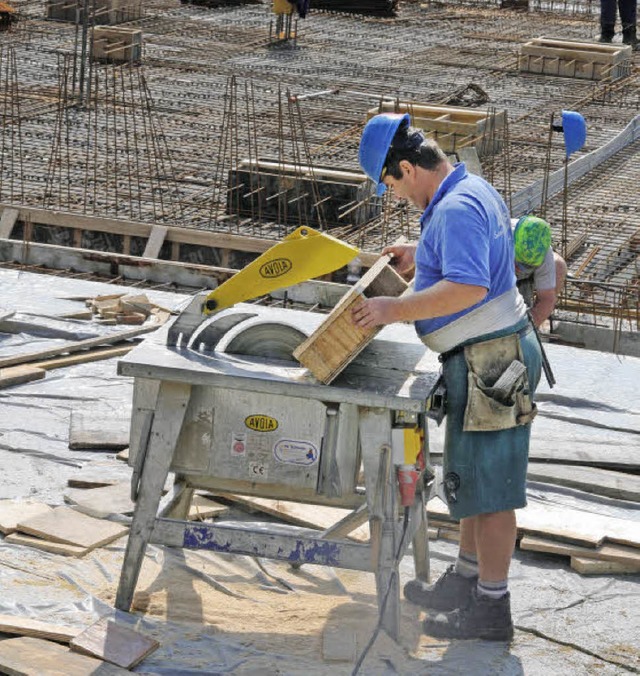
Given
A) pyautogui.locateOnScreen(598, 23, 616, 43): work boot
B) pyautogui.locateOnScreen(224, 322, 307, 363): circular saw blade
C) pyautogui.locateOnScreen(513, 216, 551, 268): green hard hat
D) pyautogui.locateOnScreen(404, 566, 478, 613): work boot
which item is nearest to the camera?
pyautogui.locateOnScreen(224, 322, 307, 363): circular saw blade

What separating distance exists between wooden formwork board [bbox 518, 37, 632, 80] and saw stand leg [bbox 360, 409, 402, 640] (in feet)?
58.2

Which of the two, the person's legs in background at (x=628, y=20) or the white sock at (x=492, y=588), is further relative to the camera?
the person's legs in background at (x=628, y=20)

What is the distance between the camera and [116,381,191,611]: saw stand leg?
16.2ft

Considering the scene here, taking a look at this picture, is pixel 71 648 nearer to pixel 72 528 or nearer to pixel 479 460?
pixel 72 528

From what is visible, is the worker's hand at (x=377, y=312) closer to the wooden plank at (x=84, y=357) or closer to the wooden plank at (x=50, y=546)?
the wooden plank at (x=50, y=546)

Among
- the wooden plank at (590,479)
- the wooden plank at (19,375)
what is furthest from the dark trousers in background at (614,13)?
the wooden plank at (590,479)

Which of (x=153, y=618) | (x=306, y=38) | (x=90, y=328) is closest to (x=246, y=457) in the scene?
(x=153, y=618)

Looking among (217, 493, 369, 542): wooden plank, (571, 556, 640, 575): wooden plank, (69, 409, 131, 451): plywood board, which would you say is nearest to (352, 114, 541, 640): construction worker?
(571, 556, 640, 575): wooden plank

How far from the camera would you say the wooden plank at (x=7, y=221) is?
11.4m

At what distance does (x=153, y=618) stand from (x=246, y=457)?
0.70m

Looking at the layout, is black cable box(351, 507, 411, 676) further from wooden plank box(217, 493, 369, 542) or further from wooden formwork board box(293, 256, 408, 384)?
wooden plank box(217, 493, 369, 542)

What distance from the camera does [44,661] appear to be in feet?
15.3

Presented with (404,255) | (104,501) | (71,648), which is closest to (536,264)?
(404,255)

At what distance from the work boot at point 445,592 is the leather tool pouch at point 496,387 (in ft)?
2.29
